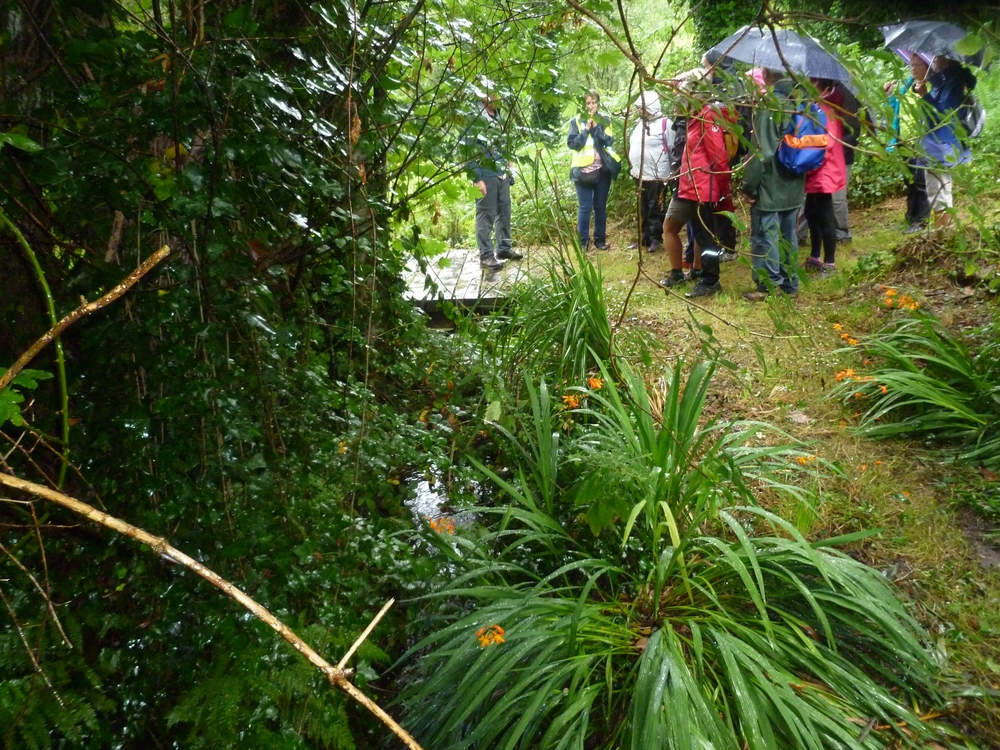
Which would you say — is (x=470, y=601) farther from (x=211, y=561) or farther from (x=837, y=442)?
(x=837, y=442)

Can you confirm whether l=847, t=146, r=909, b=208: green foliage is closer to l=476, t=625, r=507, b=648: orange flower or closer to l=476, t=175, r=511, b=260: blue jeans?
l=476, t=175, r=511, b=260: blue jeans

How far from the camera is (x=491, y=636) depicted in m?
1.97

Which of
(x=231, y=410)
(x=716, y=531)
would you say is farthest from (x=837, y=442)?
(x=231, y=410)

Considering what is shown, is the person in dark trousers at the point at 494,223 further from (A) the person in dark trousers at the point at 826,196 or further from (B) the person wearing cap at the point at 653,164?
(A) the person in dark trousers at the point at 826,196

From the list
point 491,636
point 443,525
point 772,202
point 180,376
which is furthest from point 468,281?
point 180,376

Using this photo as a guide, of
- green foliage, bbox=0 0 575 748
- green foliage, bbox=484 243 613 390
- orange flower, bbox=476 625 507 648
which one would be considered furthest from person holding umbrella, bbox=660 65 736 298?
orange flower, bbox=476 625 507 648

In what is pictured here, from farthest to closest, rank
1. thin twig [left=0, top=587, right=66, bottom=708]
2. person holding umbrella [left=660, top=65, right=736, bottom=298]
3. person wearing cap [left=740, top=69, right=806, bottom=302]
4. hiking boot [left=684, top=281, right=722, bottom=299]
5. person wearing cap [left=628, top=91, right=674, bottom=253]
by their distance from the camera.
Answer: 1. person wearing cap [left=628, top=91, right=674, bottom=253]
2. hiking boot [left=684, top=281, right=722, bottom=299]
3. person wearing cap [left=740, top=69, right=806, bottom=302]
4. person holding umbrella [left=660, top=65, right=736, bottom=298]
5. thin twig [left=0, top=587, right=66, bottom=708]

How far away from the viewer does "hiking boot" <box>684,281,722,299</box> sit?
16.5 feet

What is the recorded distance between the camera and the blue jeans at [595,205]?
630 centimetres

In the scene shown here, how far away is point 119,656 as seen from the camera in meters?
1.51

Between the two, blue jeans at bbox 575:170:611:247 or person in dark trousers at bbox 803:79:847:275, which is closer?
person in dark trousers at bbox 803:79:847:275

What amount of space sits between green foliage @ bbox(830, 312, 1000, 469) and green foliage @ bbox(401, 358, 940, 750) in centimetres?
99

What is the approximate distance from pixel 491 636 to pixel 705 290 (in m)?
3.76

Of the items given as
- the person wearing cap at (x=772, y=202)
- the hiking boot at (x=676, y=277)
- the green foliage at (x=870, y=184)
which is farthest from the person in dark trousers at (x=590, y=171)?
the green foliage at (x=870, y=184)
